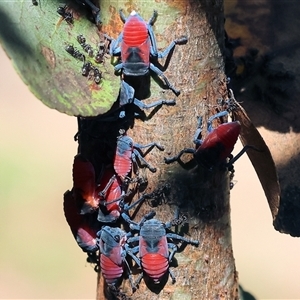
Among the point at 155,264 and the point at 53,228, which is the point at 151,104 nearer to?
the point at 155,264

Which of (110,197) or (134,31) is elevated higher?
(134,31)

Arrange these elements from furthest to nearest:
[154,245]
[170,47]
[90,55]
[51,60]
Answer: [154,245]
[170,47]
[90,55]
[51,60]

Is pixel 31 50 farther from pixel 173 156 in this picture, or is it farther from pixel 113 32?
pixel 173 156

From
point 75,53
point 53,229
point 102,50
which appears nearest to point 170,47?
point 102,50

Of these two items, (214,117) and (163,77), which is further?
(214,117)

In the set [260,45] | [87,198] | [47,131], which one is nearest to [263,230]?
[47,131]

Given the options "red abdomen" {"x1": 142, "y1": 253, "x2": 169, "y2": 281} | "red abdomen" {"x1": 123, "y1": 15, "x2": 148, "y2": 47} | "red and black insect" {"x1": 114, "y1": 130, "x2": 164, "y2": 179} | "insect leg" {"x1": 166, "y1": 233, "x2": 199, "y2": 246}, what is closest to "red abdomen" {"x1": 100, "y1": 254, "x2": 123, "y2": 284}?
"red abdomen" {"x1": 142, "y1": 253, "x2": 169, "y2": 281}

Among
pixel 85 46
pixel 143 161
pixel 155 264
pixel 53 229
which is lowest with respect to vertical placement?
pixel 155 264

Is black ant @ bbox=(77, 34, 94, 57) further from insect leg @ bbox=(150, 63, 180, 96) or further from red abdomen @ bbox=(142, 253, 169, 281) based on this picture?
red abdomen @ bbox=(142, 253, 169, 281)
